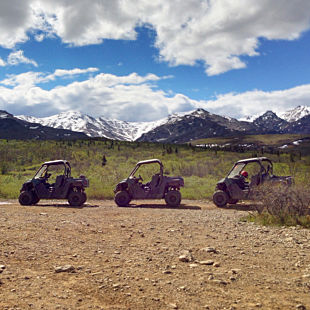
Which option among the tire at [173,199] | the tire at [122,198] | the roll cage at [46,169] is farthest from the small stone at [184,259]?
A: the roll cage at [46,169]

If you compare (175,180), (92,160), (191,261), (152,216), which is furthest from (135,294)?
(92,160)

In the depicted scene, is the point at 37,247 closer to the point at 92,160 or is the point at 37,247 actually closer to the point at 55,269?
the point at 55,269

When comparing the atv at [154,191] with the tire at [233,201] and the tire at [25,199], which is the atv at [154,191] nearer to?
the tire at [233,201]

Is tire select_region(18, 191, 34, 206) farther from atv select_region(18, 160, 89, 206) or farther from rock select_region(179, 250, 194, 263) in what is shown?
rock select_region(179, 250, 194, 263)

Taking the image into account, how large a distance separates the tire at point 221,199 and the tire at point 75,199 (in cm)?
582

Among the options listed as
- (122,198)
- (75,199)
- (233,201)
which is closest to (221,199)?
(233,201)

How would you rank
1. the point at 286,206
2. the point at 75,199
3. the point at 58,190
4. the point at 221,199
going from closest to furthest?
the point at 286,206 < the point at 221,199 < the point at 75,199 < the point at 58,190

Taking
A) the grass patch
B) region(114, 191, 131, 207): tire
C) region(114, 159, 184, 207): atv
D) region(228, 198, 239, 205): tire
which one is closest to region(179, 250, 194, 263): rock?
the grass patch

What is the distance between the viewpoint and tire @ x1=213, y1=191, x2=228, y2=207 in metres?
13.9

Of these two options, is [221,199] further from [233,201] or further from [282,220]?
[282,220]

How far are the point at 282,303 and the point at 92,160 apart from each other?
37031mm

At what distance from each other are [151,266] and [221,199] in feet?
29.6

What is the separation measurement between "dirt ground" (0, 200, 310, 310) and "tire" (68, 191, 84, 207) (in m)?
5.58

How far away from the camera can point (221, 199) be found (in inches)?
550
